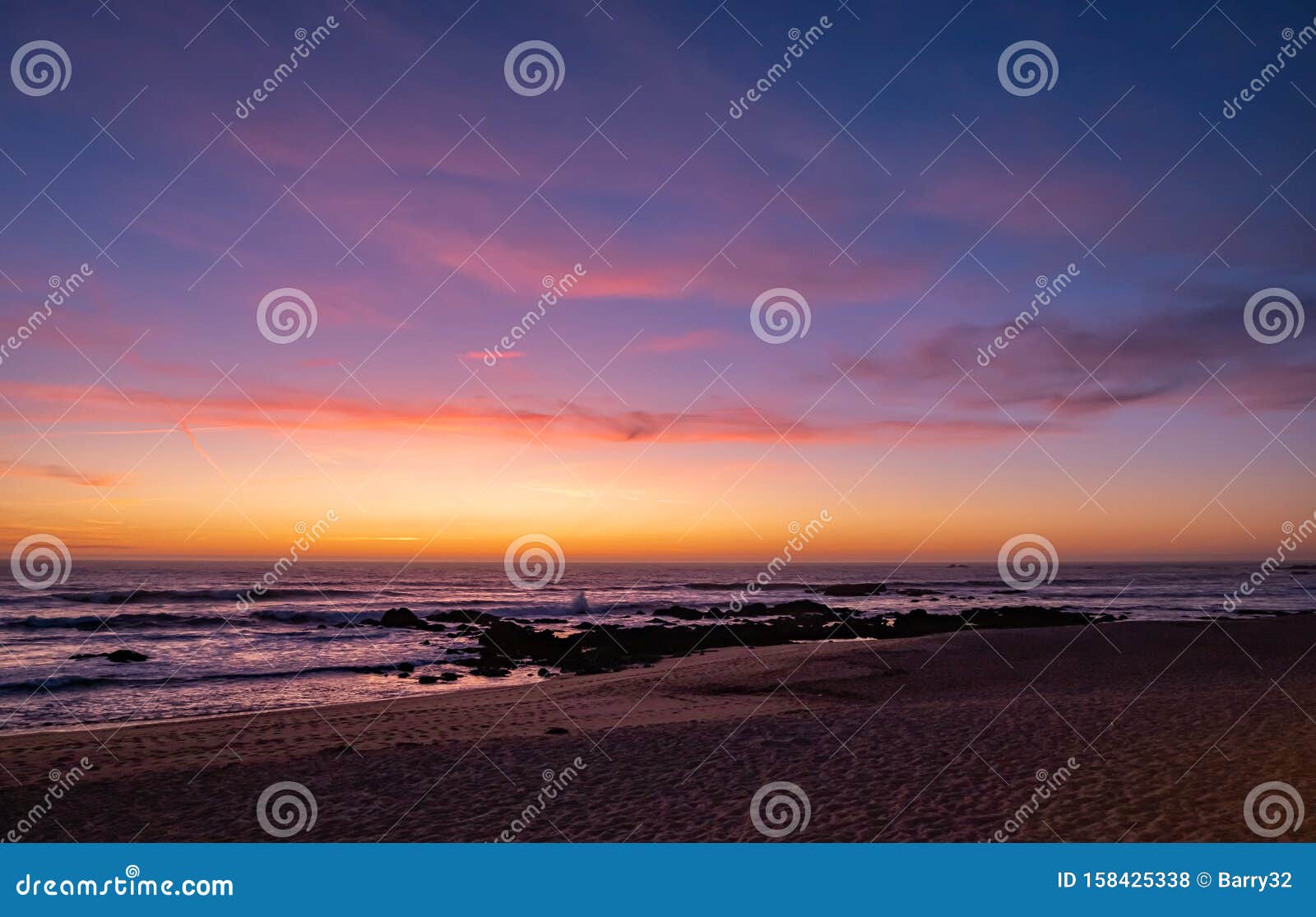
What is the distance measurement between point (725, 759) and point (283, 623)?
133 ft

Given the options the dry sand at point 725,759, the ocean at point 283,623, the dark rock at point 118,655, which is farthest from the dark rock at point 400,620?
the dry sand at point 725,759

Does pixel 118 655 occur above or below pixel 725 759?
above

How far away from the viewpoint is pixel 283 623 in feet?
148

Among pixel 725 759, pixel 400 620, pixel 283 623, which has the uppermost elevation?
pixel 400 620

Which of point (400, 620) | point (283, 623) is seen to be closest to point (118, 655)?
point (283, 623)

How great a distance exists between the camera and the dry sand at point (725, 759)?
9438 millimetres

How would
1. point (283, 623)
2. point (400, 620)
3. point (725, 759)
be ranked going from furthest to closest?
point (400, 620), point (283, 623), point (725, 759)

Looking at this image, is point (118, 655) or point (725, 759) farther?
point (118, 655)

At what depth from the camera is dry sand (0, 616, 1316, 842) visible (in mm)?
9438

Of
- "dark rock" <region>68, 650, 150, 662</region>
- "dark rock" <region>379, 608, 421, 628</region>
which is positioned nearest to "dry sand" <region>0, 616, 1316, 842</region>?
"dark rock" <region>68, 650, 150, 662</region>

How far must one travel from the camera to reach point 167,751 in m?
14.6

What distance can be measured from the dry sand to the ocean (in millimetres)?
4013

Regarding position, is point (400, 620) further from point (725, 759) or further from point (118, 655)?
point (725, 759)

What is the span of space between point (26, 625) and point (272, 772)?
3814 centimetres
